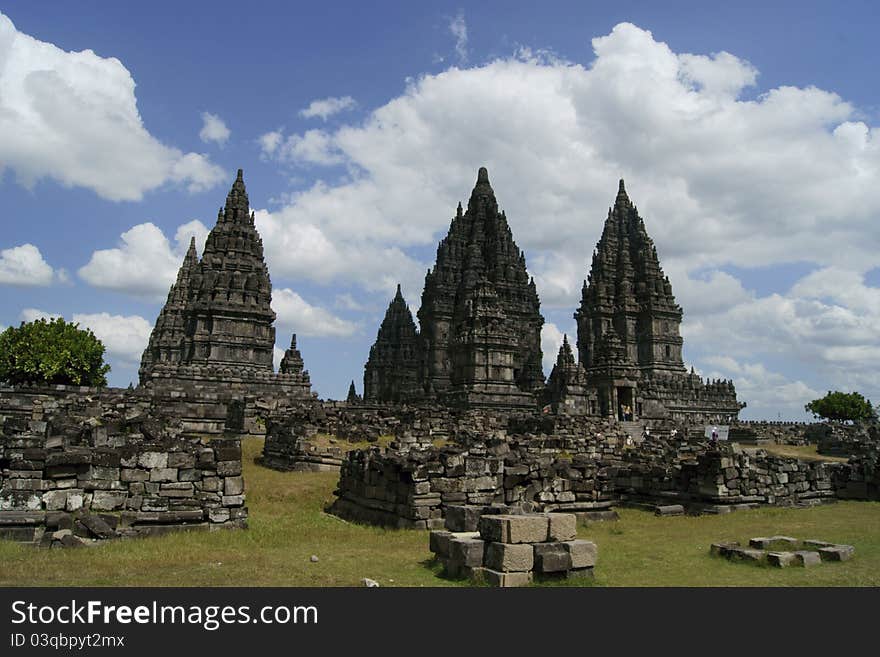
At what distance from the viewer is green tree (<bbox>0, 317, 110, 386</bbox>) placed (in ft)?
144

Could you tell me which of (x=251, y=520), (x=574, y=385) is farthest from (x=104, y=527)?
(x=574, y=385)

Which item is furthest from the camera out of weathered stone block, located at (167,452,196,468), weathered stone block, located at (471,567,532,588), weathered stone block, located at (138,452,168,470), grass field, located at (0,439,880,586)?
weathered stone block, located at (167,452,196,468)

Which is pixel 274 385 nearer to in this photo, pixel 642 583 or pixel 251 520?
pixel 251 520

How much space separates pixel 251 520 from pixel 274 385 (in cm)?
3119

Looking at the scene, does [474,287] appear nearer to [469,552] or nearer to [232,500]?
[232,500]

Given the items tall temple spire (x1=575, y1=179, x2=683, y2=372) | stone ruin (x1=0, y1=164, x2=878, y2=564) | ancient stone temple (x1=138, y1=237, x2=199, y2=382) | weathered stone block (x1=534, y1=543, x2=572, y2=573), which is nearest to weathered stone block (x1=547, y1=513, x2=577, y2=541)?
weathered stone block (x1=534, y1=543, x2=572, y2=573)

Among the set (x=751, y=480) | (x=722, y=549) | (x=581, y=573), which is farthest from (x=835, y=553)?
(x=751, y=480)

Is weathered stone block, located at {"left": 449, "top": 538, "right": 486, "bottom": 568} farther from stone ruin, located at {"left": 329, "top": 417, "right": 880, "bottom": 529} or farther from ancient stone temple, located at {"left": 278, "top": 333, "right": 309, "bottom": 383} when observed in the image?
ancient stone temple, located at {"left": 278, "top": 333, "right": 309, "bottom": 383}

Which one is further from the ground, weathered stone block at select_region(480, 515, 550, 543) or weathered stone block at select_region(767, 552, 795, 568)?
weathered stone block at select_region(480, 515, 550, 543)

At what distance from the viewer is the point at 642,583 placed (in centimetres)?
831

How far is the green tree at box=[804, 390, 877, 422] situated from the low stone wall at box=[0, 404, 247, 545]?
78.4 metres

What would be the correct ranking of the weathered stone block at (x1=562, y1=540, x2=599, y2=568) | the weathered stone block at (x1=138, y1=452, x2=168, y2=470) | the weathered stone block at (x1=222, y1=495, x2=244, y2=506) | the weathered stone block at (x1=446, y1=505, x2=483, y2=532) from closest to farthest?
the weathered stone block at (x1=562, y1=540, x2=599, y2=568), the weathered stone block at (x1=446, y1=505, x2=483, y2=532), the weathered stone block at (x1=138, y1=452, x2=168, y2=470), the weathered stone block at (x1=222, y1=495, x2=244, y2=506)
